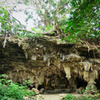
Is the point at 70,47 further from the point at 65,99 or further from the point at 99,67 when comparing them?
the point at 65,99

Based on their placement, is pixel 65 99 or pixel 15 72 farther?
pixel 15 72

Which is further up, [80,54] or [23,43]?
[23,43]

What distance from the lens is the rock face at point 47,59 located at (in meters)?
7.53

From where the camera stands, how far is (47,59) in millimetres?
8266

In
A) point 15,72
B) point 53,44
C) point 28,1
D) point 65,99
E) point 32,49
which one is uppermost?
point 28,1

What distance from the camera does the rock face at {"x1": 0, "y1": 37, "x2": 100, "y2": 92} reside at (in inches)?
297

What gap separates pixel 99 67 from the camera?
7.52 metres

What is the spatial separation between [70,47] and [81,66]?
6.91 ft

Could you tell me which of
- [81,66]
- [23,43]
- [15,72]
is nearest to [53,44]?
[23,43]

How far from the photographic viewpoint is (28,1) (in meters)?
8.59

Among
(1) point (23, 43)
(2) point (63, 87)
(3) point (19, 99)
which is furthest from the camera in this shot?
(2) point (63, 87)

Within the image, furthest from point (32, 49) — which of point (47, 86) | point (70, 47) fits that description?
point (47, 86)

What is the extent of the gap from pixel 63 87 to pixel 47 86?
7.07 feet

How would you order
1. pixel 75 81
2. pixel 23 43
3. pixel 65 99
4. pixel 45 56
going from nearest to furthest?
pixel 65 99 → pixel 23 43 → pixel 45 56 → pixel 75 81
